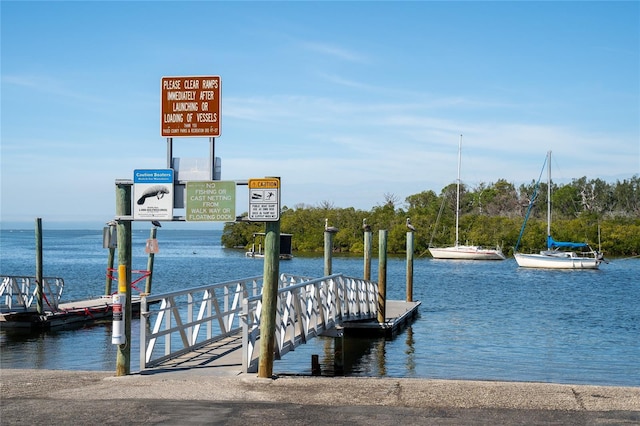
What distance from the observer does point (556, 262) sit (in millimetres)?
71625

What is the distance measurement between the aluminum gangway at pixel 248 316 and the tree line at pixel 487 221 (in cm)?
7056

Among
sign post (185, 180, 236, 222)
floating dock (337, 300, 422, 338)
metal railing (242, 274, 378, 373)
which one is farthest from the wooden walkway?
floating dock (337, 300, 422, 338)

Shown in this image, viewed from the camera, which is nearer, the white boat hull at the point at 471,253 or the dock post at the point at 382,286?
the dock post at the point at 382,286

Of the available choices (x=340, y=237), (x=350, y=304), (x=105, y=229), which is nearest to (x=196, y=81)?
(x=105, y=229)

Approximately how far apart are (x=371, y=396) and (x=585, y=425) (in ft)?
8.67

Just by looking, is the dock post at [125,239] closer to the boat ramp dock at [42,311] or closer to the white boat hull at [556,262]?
the boat ramp dock at [42,311]

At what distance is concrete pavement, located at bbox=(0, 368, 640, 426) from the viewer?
9.12 m

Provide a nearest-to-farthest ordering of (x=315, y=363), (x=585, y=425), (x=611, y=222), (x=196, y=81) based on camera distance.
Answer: (x=585, y=425) → (x=196, y=81) → (x=315, y=363) → (x=611, y=222)

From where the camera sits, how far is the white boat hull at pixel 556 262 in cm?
7081

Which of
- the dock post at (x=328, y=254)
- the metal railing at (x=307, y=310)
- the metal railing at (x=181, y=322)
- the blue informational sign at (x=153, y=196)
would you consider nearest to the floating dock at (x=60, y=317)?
the metal railing at (x=181, y=322)

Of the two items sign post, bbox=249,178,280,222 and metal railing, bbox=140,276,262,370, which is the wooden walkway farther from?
sign post, bbox=249,178,280,222

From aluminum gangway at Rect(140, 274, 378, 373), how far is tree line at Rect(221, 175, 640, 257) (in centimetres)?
7056

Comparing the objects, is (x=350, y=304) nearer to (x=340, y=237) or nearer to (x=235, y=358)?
(x=235, y=358)

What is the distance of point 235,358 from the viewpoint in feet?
45.3
